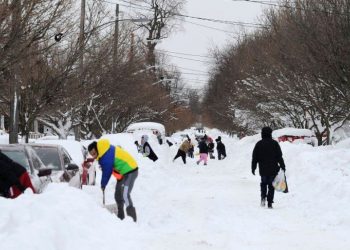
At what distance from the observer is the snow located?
19.4 feet

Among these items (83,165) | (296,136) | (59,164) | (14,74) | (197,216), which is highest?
(14,74)

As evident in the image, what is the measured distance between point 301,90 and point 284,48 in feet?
10.6

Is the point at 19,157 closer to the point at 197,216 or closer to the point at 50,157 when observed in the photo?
the point at 50,157

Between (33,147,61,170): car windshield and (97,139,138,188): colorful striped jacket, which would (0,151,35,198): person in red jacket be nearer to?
(97,139,138,188): colorful striped jacket

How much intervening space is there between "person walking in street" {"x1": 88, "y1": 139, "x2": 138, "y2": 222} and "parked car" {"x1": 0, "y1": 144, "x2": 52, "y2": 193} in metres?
0.79

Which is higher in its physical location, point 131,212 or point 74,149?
point 74,149

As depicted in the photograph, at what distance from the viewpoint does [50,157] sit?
12.0m

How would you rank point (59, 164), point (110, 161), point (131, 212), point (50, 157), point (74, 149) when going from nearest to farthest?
1. point (110, 161)
2. point (131, 212)
3. point (59, 164)
4. point (50, 157)
5. point (74, 149)

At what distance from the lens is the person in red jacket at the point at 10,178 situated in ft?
23.8

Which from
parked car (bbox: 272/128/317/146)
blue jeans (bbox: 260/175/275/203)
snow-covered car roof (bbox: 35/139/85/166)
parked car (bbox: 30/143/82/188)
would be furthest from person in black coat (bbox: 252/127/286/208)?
parked car (bbox: 272/128/317/146)

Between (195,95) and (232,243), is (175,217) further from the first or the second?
(195,95)

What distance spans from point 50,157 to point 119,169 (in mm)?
2770

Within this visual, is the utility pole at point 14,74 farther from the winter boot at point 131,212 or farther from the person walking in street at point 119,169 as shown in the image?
the winter boot at point 131,212

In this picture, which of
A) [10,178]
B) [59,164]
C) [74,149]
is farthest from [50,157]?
[74,149]
